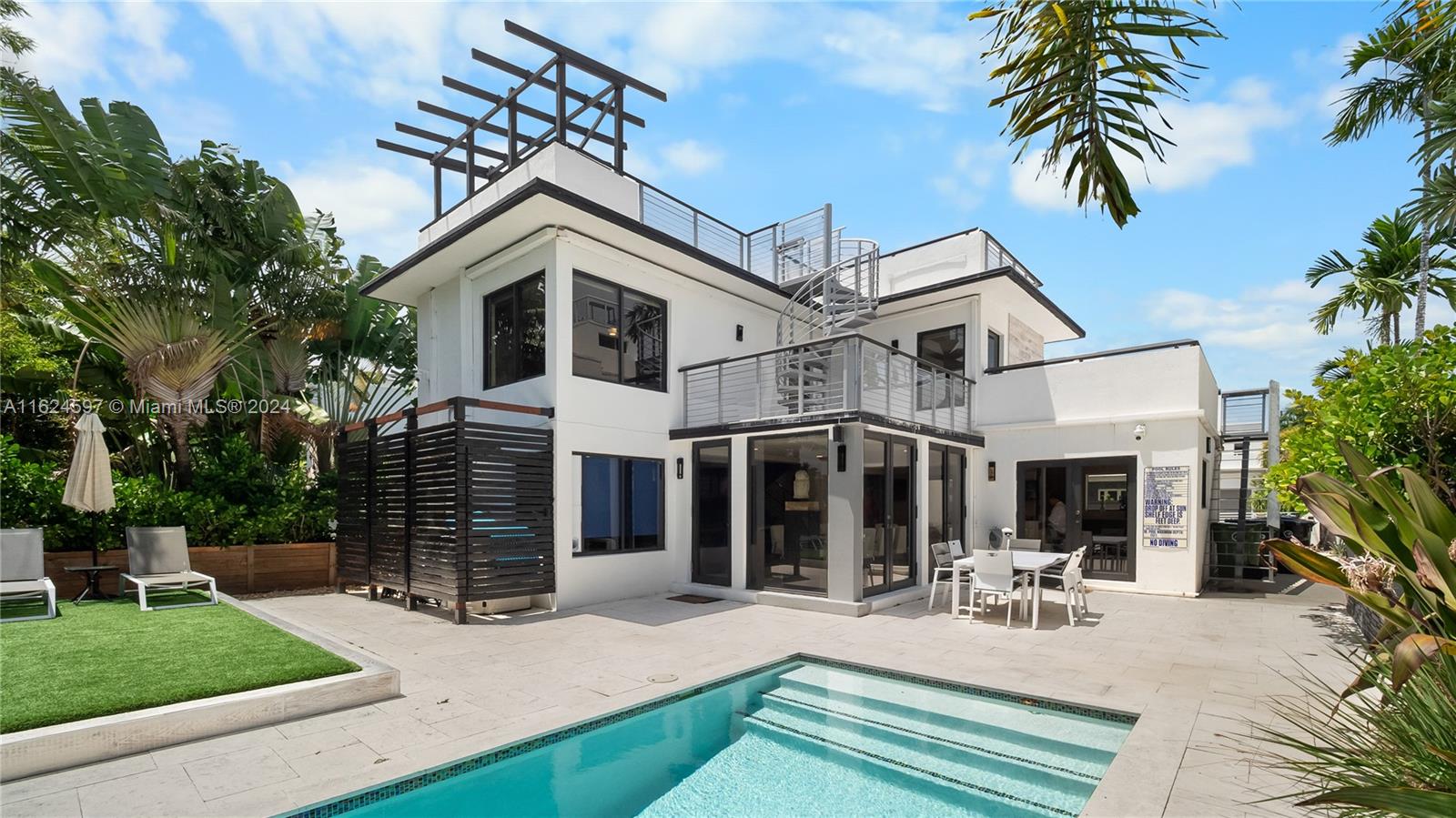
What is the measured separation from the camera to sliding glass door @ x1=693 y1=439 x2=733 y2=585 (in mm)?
11461

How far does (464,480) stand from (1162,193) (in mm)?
8330

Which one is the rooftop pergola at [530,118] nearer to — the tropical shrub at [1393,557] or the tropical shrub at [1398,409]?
the tropical shrub at [1393,557]

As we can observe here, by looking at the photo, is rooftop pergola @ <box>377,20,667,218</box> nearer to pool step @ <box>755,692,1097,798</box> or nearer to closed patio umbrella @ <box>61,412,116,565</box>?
closed patio umbrella @ <box>61,412,116,565</box>

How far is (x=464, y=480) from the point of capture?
899 cm

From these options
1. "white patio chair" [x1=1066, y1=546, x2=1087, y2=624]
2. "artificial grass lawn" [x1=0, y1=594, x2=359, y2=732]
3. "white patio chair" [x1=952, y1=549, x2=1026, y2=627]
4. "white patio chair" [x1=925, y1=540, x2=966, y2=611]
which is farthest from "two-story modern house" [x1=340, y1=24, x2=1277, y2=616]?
"artificial grass lawn" [x1=0, y1=594, x2=359, y2=732]

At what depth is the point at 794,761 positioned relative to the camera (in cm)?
510

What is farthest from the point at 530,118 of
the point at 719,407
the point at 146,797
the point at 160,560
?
the point at 146,797

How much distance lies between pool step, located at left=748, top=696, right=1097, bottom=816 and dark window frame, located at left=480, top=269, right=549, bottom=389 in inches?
259

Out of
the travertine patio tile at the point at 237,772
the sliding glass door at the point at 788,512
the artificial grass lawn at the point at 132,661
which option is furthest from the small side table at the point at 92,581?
the sliding glass door at the point at 788,512

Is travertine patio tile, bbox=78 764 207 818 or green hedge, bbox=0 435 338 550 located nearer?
travertine patio tile, bbox=78 764 207 818

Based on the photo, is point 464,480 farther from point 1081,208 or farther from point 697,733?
point 1081,208

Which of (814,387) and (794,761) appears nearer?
(794,761)

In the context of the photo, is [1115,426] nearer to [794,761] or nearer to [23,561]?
[794,761]

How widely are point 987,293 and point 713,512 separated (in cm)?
731
